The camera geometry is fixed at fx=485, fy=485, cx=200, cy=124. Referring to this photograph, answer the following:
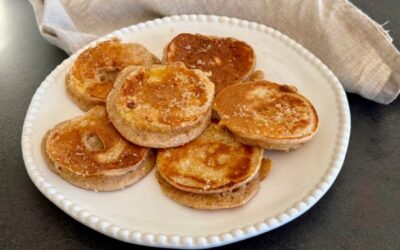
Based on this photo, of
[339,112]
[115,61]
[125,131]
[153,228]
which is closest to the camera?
[153,228]

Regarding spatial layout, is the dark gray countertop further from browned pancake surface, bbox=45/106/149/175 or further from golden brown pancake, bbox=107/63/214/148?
golden brown pancake, bbox=107/63/214/148

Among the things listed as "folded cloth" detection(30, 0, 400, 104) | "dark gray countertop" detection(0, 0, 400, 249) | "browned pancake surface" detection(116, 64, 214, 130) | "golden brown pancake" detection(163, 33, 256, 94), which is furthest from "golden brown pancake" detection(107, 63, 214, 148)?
"folded cloth" detection(30, 0, 400, 104)

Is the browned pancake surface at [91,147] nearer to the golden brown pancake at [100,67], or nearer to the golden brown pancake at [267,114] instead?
the golden brown pancake at [100,67]

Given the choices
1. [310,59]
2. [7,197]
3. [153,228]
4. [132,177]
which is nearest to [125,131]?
[132,177]

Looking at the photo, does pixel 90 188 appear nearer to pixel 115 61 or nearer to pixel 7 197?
→ pixel 7 197

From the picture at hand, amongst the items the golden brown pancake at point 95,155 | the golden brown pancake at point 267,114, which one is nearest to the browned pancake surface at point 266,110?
the golden brown pancake at point 267,114

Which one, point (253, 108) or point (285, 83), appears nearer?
point (253, 108)
